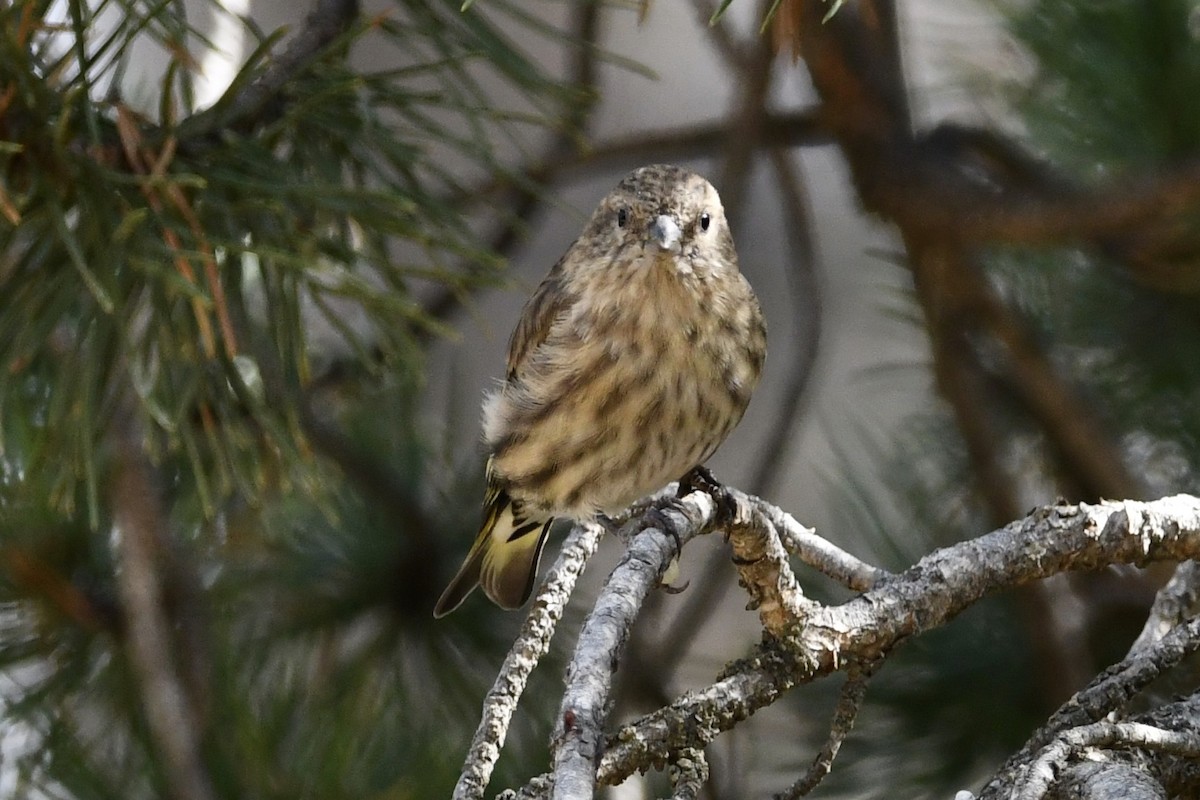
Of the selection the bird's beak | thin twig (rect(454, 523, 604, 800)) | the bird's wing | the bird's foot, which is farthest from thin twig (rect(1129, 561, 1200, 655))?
the bird's wing

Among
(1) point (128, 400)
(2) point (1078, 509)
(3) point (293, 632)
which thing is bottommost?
(3) point (293, 632)

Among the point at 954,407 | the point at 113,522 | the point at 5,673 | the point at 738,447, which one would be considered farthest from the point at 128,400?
the point at 738,447

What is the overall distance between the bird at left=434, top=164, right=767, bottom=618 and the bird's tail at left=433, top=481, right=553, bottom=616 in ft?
0.05

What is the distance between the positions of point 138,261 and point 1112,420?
1.79 metres

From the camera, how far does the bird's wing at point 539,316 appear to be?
2410 mm

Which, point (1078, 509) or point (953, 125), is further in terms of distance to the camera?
point (953, 125)

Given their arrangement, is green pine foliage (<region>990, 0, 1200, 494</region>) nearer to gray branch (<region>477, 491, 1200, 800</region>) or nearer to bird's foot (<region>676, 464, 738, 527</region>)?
bird's foot (<region>676, 464, 738, 527</region>)

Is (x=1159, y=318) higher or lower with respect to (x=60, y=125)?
lower

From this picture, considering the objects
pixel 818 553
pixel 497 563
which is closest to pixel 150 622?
pixel 497 563

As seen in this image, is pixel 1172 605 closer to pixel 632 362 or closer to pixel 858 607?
pixel 858 607

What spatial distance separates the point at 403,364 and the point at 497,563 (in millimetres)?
386

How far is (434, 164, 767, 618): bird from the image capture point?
7.27 feet

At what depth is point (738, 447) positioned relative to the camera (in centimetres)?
508

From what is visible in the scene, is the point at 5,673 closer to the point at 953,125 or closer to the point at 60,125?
the point at 60,125
